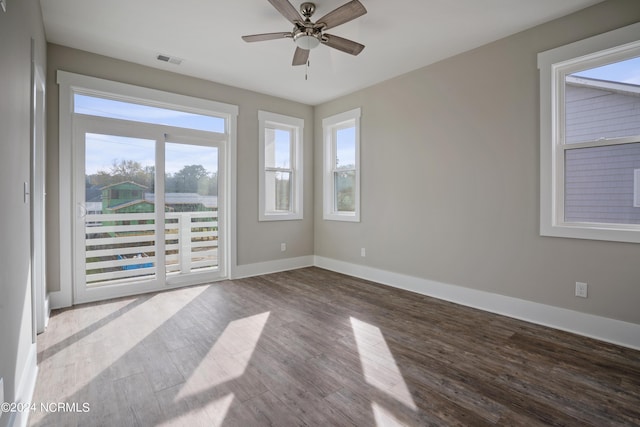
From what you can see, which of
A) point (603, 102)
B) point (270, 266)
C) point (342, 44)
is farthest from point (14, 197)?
point (603, 102)

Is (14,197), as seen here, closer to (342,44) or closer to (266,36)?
(266,36)

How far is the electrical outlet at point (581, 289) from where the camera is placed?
2.88 meters

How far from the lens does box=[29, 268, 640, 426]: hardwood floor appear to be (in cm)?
184

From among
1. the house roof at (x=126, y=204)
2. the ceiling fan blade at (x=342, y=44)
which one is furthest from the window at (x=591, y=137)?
the house roof at (x=126, y=204)

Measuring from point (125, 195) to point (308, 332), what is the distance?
2836 millimetres

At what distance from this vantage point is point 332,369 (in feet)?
7.61

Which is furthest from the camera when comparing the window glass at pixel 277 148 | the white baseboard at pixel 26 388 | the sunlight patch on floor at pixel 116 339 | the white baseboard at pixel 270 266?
the window glass at pixel 277 148

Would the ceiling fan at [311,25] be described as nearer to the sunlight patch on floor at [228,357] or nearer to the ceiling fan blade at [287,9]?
the ceiling fan blade at [287,9]

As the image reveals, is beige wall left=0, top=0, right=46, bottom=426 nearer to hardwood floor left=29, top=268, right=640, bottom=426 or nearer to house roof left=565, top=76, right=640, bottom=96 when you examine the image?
hardwood floor left=29, top=268, right=640, bottom=426

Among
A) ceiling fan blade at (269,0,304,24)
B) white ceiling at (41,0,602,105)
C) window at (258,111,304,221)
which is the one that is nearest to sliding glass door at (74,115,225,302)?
window at (258,111,304,221)

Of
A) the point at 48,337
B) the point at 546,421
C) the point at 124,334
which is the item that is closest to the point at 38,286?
the point at 48,337

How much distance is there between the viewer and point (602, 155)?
112 inches

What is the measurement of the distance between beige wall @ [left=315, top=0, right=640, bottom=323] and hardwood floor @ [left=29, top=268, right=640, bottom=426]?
0.51 meters

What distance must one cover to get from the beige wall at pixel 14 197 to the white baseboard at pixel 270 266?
112 inches
